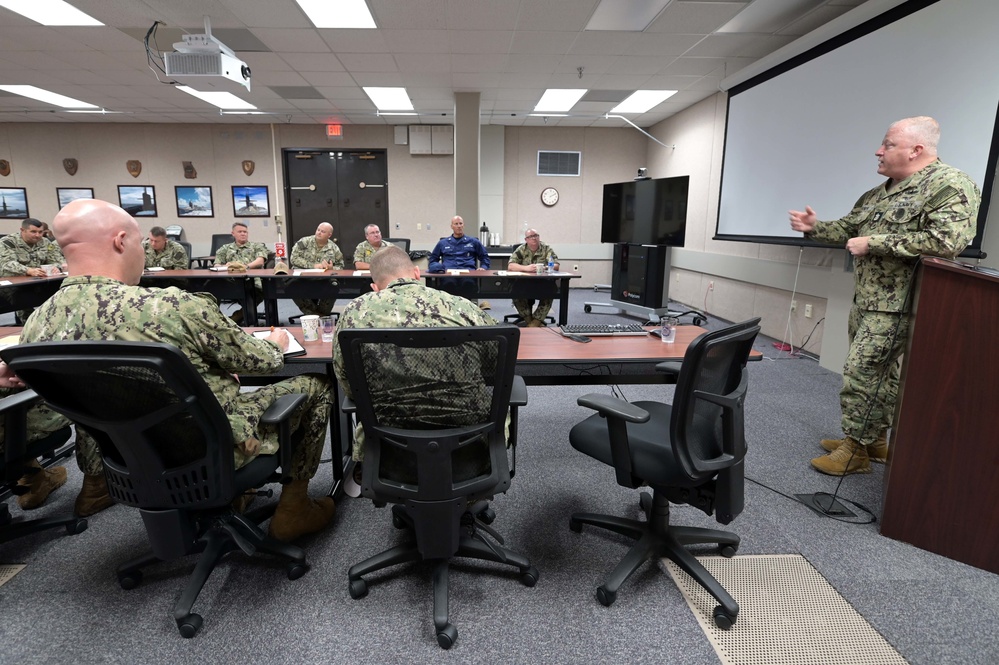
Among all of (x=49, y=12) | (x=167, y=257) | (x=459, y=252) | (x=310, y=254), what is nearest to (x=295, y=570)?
(x=459, y=252)

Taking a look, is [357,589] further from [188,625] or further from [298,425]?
[298,425]

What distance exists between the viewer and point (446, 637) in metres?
1.39

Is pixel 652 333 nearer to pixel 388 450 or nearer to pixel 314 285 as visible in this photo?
pixel 388 450

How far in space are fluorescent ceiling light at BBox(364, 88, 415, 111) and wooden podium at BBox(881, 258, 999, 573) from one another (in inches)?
227

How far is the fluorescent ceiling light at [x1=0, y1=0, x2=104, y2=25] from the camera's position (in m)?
3.60

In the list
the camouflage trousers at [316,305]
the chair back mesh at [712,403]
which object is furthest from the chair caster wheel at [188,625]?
the camouflage trousers at [316,305]

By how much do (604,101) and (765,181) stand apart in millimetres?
2712

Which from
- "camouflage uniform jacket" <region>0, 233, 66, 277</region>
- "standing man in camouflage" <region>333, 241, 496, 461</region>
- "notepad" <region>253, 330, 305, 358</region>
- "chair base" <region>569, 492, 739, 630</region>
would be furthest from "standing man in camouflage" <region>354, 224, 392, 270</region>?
"chair base" <region>569, 492, 739, 630</region>

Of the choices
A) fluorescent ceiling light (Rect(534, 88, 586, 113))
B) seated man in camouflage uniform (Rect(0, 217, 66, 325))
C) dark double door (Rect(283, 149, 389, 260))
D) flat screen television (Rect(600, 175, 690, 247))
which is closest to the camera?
seated man in camouflage uniform (Rect(0, 217, 66, 325))

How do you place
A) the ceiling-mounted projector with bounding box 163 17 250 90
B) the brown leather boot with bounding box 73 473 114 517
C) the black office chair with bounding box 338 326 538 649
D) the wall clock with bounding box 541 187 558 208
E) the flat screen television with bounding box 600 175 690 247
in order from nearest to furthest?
the black office chair with bounding box 338 326 538 649
the brown leather boot with bounding box 73 473 114 517
the ceiling-mounted projector with bounding box 163 17 250 90
the flat screen television with bounding box 600 175 690 247
the wall clock with bounding box 541 187 558 208

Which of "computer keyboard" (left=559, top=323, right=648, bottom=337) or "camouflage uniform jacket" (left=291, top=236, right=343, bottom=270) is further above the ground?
"camouflage uniform jacket" (left=291, top=236, right=343, bottom=270)

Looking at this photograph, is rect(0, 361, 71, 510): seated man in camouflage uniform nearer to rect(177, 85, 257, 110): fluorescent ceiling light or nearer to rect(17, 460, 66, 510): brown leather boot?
rect(17, 460, 66, 510): brown leather boot

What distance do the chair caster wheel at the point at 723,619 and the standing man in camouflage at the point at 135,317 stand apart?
1443 millimetres

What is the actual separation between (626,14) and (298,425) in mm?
3824
